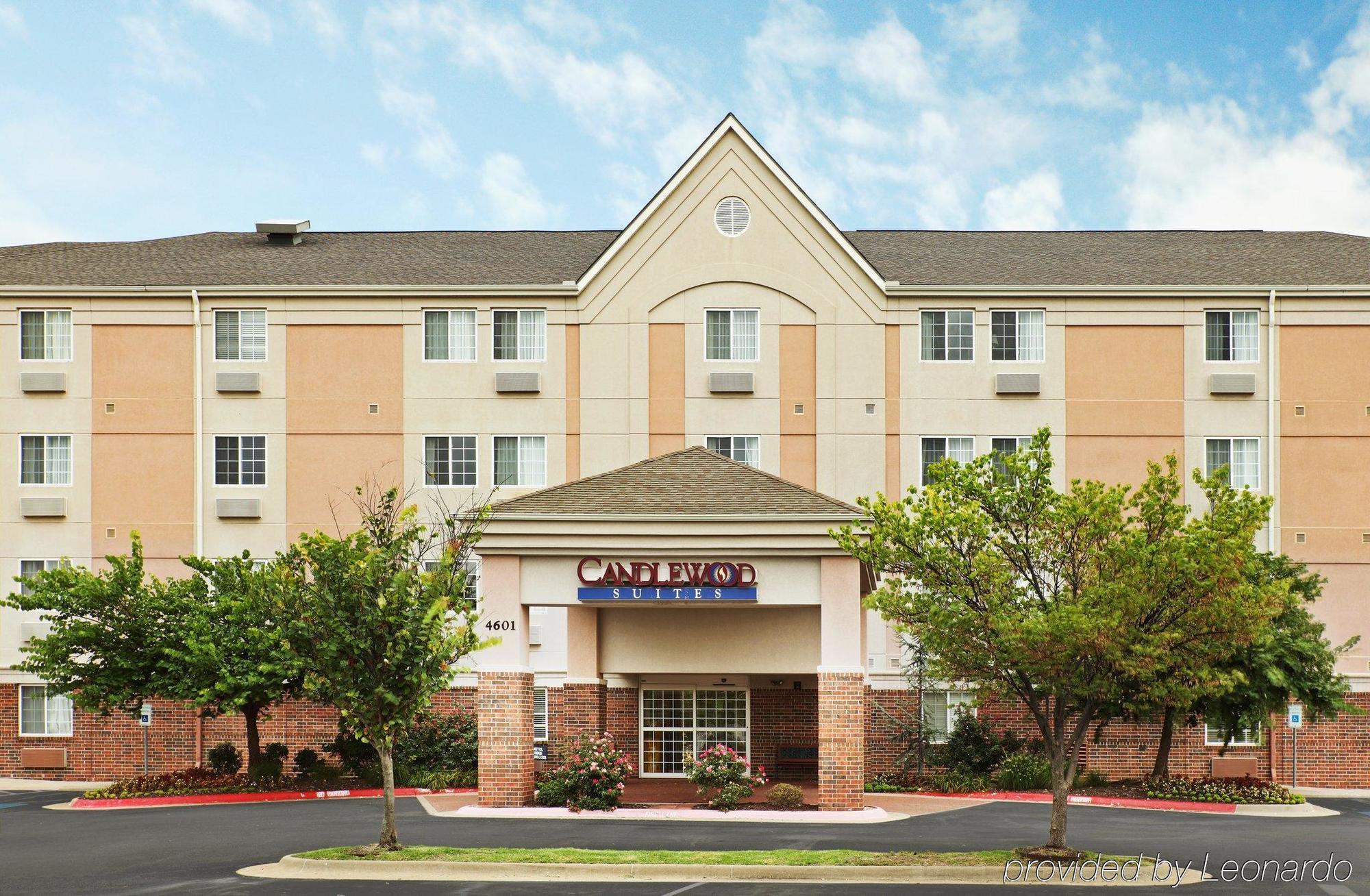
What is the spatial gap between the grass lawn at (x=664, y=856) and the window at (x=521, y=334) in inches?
798

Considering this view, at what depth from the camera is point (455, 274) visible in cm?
4006

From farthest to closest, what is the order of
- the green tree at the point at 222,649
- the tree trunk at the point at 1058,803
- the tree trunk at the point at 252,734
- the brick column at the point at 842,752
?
the tree trunk at the point at 252,734, the green tree at the point at 222,649, the brick column at the point at 842,752, the tree trunk at the point at 1058,803

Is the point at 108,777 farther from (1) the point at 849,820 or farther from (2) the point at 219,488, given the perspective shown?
(1) the point at 849,820

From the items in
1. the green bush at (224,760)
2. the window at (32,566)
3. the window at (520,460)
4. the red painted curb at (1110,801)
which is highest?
the window at (520,460)

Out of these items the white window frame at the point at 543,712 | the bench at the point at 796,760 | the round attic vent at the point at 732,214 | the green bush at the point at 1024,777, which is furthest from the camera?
the round attic vent at the point at 732,214

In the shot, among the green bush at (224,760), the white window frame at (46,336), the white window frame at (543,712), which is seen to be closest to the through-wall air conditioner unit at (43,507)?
the white window frame at (46,336)

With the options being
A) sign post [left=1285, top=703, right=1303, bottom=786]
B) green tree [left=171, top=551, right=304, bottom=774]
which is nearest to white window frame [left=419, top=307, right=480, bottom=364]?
green tree [left=171, top=551, right=304, bottom=774]

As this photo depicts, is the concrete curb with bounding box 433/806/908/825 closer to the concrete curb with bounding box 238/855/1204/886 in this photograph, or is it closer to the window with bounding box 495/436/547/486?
the concrete curb with bounding box 238/855/1204/886

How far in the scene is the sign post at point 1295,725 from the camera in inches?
1339

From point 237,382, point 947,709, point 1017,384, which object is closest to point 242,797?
point 237,382

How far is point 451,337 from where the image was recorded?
3909 cm

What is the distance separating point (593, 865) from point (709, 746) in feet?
49.5

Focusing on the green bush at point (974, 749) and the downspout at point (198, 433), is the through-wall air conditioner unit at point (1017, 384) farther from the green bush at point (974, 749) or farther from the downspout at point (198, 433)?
the downspout at point (198, 433)

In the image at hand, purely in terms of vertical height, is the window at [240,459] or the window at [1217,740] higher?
the window at [240,459]
